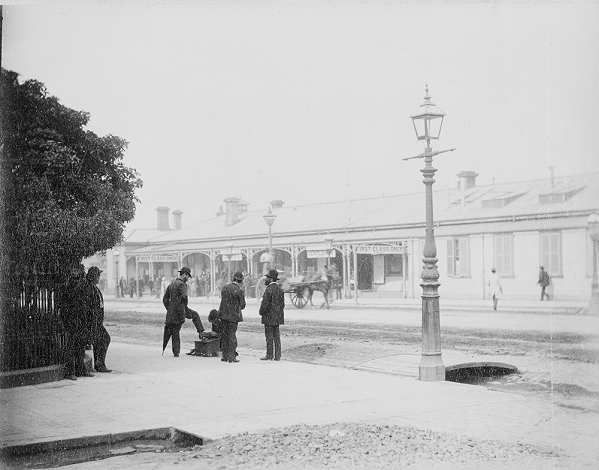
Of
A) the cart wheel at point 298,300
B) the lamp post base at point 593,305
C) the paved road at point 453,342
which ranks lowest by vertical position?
the paved road at point 453,342

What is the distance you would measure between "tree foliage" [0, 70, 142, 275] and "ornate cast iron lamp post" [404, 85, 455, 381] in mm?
4312

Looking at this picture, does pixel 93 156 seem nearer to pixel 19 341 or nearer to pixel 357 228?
pixel 19 341

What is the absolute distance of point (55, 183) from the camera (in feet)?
30.7

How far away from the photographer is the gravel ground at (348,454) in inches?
208

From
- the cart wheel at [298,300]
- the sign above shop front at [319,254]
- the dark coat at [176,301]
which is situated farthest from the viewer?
the sign above shop front at [319,254]

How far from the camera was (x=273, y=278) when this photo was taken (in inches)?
459

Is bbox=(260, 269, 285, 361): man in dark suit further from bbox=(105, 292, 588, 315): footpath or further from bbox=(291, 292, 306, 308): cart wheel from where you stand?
bbox=(291, 292, 306, 308): cart wheel

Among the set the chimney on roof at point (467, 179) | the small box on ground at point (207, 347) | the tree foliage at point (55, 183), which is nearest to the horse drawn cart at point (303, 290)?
the chimney on roof at point (467, 179)

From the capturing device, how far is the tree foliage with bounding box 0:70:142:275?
24.9 feet

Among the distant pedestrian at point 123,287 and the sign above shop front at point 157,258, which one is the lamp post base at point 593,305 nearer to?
the sign above shop front at point 157,258

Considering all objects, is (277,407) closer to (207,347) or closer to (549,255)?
(207,347)

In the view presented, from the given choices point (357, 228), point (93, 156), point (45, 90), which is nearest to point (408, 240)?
point (357, 228)

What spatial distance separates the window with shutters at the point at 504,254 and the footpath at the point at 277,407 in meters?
15.1

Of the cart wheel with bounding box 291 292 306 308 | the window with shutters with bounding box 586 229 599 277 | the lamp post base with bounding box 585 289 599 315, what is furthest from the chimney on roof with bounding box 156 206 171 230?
the window with shutters with bounding box 586 229 599 277
